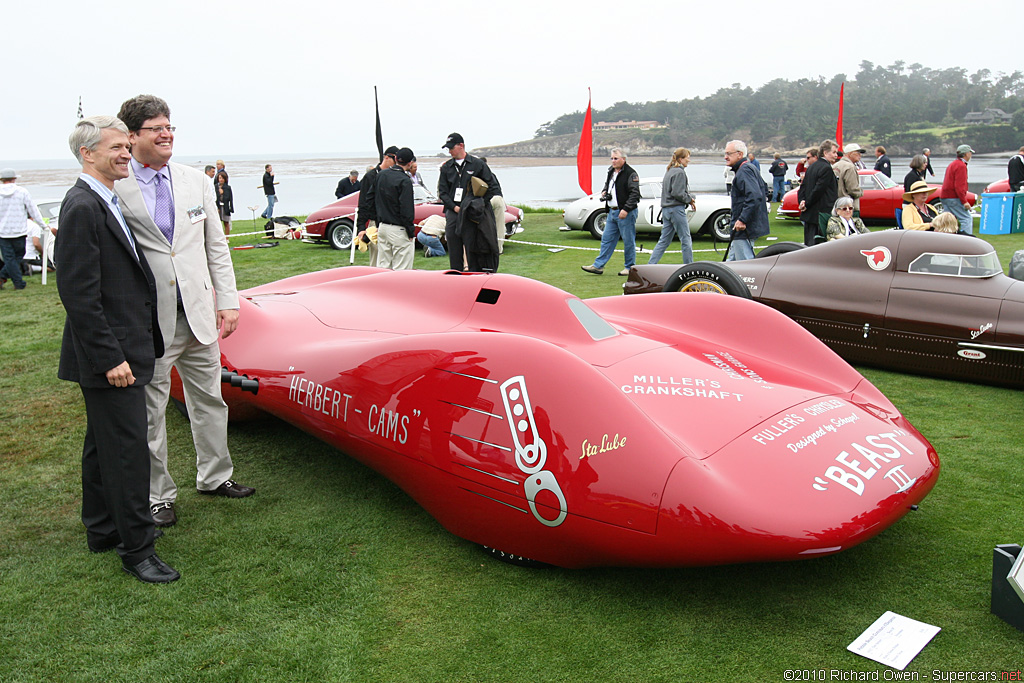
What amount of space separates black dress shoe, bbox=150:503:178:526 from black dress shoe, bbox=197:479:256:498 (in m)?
0.31

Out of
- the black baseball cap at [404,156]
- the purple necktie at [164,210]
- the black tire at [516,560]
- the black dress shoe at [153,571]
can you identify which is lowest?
the black tire at [516,560]

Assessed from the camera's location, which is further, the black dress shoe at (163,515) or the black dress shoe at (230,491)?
the black dress shoe at (230,491)

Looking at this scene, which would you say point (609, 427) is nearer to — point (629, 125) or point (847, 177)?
point (847, 177)

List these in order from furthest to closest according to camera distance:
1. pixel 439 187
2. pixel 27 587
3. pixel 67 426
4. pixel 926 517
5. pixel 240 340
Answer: pixel 439 187, pixel 67 426, pixel 240 340, pixel 926 517, pixel 27 587

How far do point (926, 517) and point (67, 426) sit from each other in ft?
16.4

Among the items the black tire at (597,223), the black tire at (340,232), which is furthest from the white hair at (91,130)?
the black tire at (597,223)

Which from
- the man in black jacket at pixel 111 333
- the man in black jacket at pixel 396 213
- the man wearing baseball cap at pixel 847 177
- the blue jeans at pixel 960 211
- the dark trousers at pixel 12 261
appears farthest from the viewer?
the blue jeans at pixel 960 211

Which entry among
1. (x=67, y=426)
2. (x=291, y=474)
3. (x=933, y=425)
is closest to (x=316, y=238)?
(x=67, y=426)

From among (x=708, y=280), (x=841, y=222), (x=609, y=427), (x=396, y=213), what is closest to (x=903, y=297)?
(x=708, y=280)

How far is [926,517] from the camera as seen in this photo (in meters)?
3.38

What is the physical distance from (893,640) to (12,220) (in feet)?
36.9

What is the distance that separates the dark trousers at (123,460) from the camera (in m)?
2.85

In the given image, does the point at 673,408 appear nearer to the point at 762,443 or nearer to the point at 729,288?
the point at 762,443

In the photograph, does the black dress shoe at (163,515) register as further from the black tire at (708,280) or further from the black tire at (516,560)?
the black tire at (708,280)
